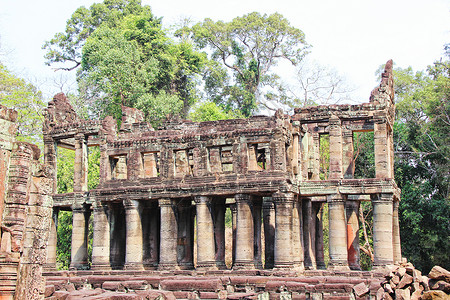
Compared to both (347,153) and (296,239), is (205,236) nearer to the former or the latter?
(296,239)

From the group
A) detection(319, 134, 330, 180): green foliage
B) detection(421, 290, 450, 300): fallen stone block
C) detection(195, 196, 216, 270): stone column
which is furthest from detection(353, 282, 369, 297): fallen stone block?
detection(319, 134, 330, 180): green foliage

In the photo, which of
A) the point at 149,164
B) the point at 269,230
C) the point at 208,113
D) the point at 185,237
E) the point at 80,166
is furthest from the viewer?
the point at 208,113

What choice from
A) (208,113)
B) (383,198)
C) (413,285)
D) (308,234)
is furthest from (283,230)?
(208,113)

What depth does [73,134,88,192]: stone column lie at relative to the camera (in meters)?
32.0

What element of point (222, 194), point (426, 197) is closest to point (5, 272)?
point (222, 194)

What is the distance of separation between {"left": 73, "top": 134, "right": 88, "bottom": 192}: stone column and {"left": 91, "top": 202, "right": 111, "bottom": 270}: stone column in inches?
96.8

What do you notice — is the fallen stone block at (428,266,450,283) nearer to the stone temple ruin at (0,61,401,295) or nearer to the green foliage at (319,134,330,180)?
the stone temple ruin at (0,61,401,295)

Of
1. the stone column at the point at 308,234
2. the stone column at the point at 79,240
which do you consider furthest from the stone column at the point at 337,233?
the stone column at the point at 79,240

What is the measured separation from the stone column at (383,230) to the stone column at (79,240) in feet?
46.4

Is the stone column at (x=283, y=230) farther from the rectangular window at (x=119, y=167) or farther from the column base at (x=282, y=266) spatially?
the rectangular window at (x=119, y=167)

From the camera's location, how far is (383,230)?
86.8 feet

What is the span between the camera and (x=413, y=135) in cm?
3916

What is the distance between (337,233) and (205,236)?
574 centimetres

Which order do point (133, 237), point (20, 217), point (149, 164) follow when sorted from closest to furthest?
point (20, 217), point (133, 237), point (149, 164)
